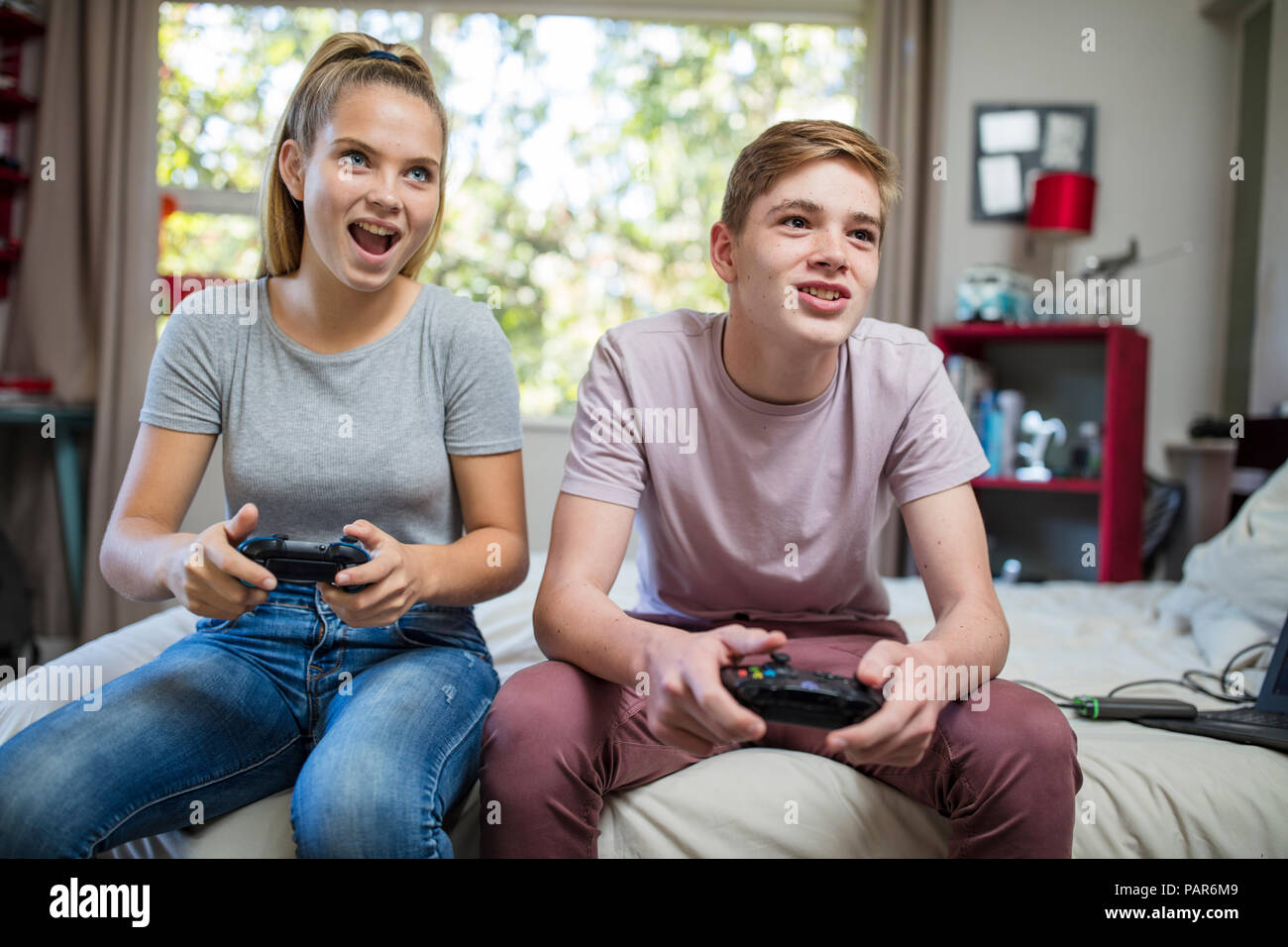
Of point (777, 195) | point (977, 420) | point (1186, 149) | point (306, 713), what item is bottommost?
point (306, 713)

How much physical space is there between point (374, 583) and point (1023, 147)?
2.90 meters

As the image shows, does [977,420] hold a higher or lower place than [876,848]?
higher

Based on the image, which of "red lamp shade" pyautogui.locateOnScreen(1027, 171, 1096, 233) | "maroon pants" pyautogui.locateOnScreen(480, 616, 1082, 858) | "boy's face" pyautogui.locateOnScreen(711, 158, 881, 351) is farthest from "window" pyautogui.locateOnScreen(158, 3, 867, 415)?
"maroon pants" pyautogui.locateOnScreen(480, 616, 1082, 858)

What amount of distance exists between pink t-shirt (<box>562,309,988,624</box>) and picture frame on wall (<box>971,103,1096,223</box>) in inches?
88.6

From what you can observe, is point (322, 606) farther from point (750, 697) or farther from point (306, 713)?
point (750, 697)

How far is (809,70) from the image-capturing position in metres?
3.31

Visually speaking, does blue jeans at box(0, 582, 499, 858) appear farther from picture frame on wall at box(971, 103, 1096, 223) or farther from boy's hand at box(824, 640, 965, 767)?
picture frame on wall at box(971, 103, 1096, 223)

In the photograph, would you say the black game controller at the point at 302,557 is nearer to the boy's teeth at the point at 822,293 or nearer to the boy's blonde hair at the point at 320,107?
the boy's blonde hair at the point at 320,107

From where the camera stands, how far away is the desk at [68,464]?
278 centimetres

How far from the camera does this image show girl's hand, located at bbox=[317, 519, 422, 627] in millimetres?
857

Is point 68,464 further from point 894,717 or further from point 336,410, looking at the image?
point 894,717
